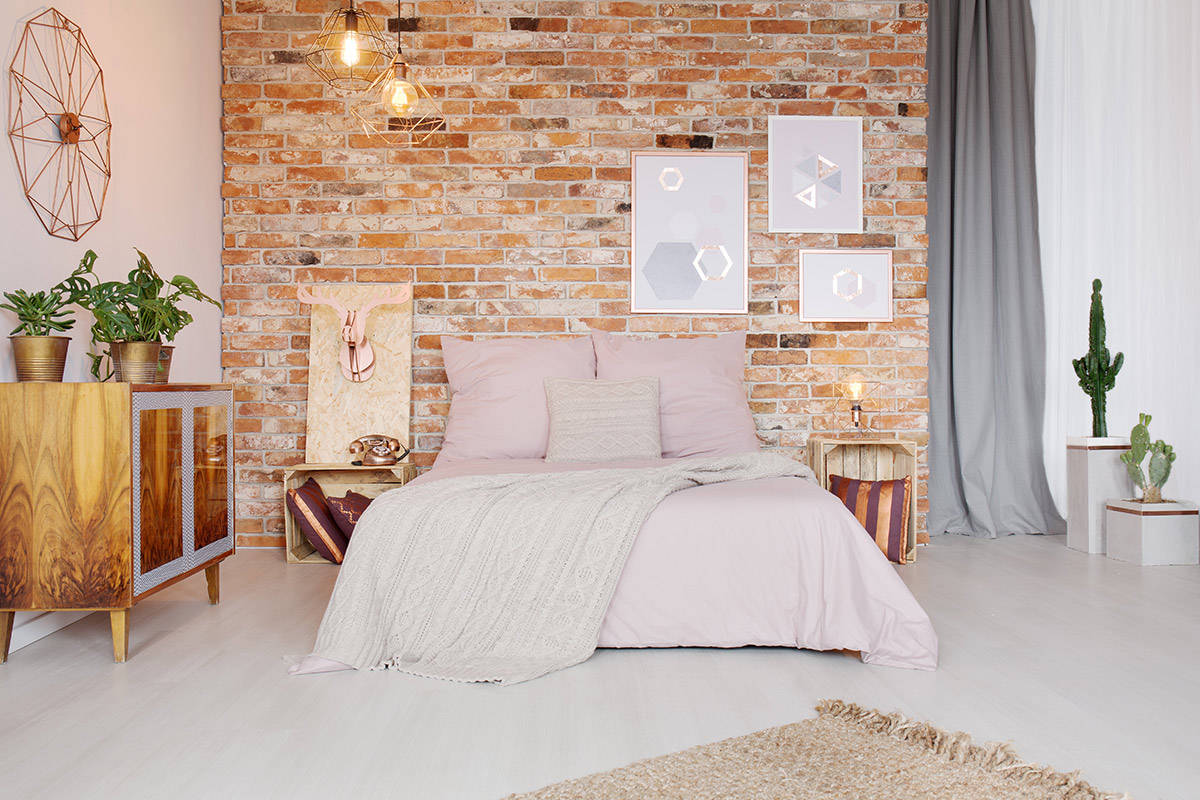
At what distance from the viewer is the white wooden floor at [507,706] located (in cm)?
164

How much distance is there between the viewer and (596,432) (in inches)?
132

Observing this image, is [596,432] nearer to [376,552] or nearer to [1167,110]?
[376,552]

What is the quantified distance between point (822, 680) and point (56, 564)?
2092mm

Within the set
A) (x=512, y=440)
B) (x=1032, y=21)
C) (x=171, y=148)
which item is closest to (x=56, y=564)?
(x=512, y=440)

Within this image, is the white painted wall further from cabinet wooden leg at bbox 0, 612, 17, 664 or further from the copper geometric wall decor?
cabinet wooden leg at bbox 0, 612, 17, 664

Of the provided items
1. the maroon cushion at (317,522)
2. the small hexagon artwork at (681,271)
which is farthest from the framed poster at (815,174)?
the maroon cushion at (317,522)

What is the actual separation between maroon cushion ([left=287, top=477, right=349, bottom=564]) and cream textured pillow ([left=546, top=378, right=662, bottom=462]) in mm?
1052

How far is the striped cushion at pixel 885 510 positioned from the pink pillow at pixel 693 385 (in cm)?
56

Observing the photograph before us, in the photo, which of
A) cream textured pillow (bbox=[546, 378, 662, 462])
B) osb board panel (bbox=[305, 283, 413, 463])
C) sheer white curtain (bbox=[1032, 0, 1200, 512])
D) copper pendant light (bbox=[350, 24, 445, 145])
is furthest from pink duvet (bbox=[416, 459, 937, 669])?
sheer white curtain (bbox=[1032, 0, 1200, 512])

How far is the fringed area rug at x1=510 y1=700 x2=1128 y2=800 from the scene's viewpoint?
1524 millimetres

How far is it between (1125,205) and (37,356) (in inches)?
194

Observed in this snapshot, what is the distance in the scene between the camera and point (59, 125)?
2.78 m

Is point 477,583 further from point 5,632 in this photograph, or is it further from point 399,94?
point 399,94

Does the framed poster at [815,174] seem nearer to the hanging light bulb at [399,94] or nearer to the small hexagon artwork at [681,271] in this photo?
the small hexagon artwork at [681,271]
